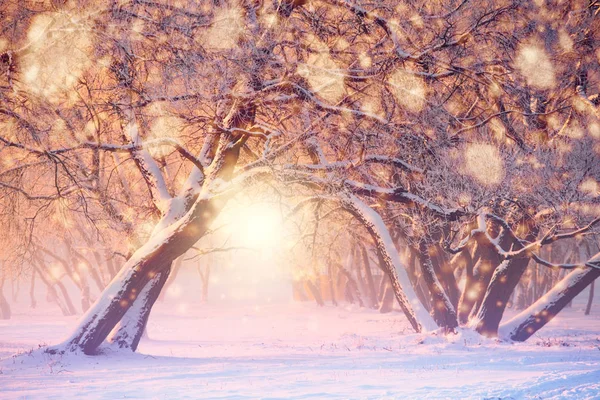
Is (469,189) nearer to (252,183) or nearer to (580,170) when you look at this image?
(580,170)

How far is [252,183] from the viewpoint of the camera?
34.8ft

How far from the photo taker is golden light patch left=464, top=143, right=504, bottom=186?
11.3 m

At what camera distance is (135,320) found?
11.9 metres

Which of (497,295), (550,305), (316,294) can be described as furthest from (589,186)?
(316,294)

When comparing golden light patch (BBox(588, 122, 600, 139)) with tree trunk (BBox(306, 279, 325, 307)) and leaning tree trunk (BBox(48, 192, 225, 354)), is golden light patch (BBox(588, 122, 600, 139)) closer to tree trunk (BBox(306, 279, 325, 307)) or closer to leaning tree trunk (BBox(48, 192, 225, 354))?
leaning tree trunk (BBox(48, 192, 225, 354))

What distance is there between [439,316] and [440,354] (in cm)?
303

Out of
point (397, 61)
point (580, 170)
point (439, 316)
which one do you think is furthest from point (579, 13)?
point (439, 316)

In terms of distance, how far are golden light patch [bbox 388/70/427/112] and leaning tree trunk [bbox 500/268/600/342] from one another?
250 inches

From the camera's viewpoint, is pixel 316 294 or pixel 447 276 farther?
pixel 316 294

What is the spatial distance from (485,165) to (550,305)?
15.8ft

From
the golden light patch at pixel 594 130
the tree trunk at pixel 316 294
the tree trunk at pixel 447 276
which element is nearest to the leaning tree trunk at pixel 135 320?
the tree trunk at pixel 447 276

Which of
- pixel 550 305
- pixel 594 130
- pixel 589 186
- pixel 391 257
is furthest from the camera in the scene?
pixel 550 305

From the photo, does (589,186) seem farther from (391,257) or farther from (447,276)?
(447,276)

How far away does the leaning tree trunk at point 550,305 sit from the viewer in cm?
1375
